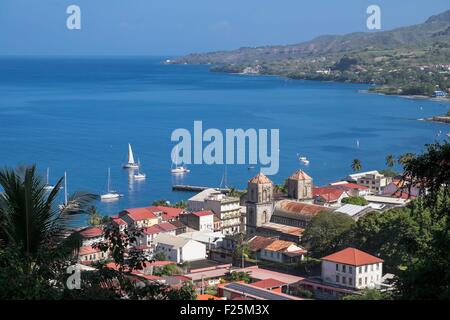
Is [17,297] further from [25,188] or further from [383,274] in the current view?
[383,274]

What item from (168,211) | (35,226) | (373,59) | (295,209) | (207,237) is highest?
(373,59)

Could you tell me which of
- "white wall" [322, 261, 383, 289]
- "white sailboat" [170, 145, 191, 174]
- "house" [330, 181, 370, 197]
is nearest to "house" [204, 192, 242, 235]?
"house" [330, 181, 370, 197]

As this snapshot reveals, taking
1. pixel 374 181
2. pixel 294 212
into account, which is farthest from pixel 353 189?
pixel 294 212

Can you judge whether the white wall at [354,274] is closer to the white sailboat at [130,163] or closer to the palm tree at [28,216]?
the palm tree at [28,216]

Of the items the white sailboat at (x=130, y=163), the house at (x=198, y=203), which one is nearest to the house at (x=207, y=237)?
the house at (x=198, y=203)

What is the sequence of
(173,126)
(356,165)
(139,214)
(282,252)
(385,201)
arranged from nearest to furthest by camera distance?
(282,252) → (139,214) → (385,201) → (356,165) → (173,126)

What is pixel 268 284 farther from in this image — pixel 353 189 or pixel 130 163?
pixel 130 163
